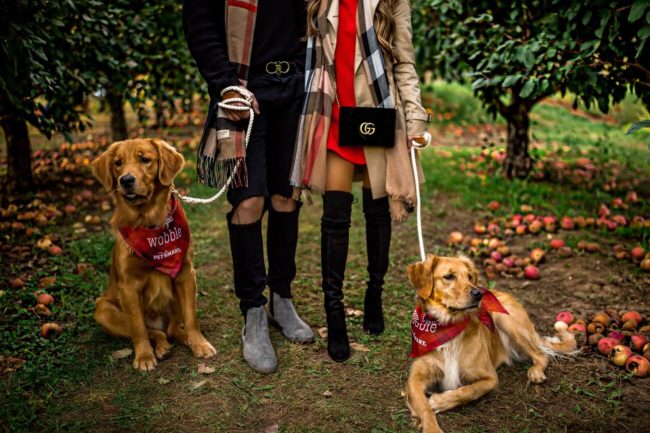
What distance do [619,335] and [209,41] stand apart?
9.75ft

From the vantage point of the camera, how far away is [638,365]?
3133 mm

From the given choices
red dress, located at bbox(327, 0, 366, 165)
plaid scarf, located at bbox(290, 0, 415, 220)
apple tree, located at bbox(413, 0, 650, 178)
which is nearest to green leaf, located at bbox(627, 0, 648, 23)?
apple tree, located at bbox(413, 0, 650, 178)

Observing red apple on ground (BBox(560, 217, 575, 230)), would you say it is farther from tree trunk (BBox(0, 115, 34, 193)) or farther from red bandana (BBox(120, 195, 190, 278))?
tree trunk (BBox(0, 115, 34, 193))

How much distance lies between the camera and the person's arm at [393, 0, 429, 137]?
3195 mm

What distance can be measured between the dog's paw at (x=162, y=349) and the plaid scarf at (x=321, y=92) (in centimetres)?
128

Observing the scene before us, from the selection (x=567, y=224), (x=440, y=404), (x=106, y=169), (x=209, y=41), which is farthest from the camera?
(x=567, y=224)

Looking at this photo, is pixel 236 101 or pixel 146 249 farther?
pixel 146 249

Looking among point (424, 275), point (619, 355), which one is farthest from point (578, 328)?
point (424, 275)

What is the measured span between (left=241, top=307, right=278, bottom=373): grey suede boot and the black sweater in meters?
1.30

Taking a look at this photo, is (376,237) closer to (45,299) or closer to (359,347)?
(359,347)

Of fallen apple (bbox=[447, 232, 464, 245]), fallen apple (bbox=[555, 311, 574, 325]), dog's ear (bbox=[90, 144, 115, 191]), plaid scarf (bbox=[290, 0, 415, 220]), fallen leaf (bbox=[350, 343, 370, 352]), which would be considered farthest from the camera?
fallen apple (bbox=[447, 232, 464, 245])

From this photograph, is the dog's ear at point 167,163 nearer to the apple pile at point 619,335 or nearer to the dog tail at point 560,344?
the dog tail at point 560,344

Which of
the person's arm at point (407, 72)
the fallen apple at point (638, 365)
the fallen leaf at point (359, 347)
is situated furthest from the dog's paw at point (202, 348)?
the fallen apple at point (638, 365)

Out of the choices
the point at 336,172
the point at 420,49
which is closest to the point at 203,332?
the point at 336,172
